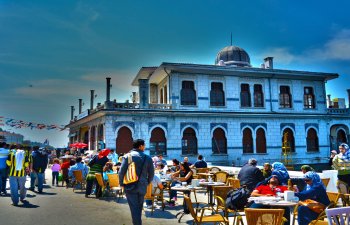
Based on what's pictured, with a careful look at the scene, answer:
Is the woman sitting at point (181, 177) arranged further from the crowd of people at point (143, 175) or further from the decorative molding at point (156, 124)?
the decorative molding at point (156, 124)

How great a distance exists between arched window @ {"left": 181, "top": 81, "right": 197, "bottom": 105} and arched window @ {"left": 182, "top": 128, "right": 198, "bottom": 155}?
2289 millimetres

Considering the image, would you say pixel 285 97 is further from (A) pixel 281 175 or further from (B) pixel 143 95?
(A) pixel 281 175

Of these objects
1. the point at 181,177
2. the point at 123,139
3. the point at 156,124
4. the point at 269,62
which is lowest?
the point at 181,177

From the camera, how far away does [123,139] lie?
2394 cm

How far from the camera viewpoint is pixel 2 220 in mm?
8039

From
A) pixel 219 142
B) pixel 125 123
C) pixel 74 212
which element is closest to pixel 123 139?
pixel 125 123

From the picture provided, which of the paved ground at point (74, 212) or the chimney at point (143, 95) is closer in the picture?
the paved ground at point (74, 212)

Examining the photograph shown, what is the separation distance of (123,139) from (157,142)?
2.65 m

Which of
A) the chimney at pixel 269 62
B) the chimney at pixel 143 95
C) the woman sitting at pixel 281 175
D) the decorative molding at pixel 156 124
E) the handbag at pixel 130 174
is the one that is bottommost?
the woman sitting at pixel 281 175

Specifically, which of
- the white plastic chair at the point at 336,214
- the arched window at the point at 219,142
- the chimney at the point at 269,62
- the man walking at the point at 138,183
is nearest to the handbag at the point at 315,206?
the white plastic chair at the point at 336,214

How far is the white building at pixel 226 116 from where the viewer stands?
79.4ft

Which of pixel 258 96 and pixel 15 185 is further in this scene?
pixel 258 96

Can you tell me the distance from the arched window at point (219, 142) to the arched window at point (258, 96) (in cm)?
440

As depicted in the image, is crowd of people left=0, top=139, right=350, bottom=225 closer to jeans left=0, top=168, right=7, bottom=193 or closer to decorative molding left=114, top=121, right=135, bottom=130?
jeans left=0, top=168, right=7, bottom=193
